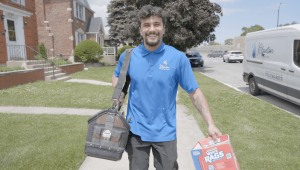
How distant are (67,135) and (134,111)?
2897 mm

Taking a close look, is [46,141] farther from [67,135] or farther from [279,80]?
[279,80]

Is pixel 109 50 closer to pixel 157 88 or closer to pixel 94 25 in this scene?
pixel 94 25

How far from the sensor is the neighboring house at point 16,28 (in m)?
12.6

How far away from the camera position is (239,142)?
166 inches

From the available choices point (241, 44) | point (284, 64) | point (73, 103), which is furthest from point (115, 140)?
point (241, 44)

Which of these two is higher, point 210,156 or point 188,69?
point 188,69

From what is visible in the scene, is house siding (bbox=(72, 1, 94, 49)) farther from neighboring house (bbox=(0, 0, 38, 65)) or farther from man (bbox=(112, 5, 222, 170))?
man (bbox=(112, 5, 222, 170))

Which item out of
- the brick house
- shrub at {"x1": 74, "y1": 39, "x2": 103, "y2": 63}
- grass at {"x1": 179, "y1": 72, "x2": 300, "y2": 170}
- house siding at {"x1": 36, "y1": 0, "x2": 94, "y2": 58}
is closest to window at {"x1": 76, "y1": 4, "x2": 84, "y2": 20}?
the brick house

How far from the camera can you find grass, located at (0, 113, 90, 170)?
339 centimetres

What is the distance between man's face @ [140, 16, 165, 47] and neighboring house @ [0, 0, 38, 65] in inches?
514

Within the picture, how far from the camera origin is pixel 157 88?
197 centimetres

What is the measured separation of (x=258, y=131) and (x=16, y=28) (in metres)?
15.1

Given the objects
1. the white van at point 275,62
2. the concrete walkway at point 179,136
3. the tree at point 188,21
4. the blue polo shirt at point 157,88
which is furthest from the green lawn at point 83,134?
the tree at point 188,21

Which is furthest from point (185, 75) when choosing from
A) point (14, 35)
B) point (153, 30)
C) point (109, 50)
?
point (109, 50)
